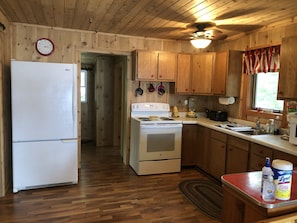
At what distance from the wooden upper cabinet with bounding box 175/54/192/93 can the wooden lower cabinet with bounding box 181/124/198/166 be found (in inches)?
27.8

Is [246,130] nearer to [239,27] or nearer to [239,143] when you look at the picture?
[239,143]

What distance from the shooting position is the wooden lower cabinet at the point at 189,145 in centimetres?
416

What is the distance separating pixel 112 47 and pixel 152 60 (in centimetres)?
72

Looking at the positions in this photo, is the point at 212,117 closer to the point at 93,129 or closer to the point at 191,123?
the point at 191,123

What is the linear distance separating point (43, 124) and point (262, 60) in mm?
3215

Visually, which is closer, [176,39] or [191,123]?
[191,123]

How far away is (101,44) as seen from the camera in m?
4.09

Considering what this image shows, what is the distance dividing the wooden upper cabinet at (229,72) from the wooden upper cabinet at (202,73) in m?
0.21

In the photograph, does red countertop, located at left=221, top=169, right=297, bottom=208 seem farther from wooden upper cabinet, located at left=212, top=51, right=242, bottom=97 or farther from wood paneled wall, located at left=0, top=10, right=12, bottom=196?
wood paneled wall, located at left=0, top=10, right=12, bottom=196

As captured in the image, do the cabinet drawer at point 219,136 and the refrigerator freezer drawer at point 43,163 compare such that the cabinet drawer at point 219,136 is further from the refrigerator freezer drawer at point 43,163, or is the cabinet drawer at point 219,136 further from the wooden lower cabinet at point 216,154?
the refrigerator freezer drawer at point 43,163

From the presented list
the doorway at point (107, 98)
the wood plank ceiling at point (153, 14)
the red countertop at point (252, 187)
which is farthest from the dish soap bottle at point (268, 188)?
the doorway at point (107, 98)

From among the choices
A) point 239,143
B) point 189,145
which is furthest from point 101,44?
point 239,143

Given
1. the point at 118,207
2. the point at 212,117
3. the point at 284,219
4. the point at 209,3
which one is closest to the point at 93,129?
the point at 212,117

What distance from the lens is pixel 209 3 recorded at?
255cm
